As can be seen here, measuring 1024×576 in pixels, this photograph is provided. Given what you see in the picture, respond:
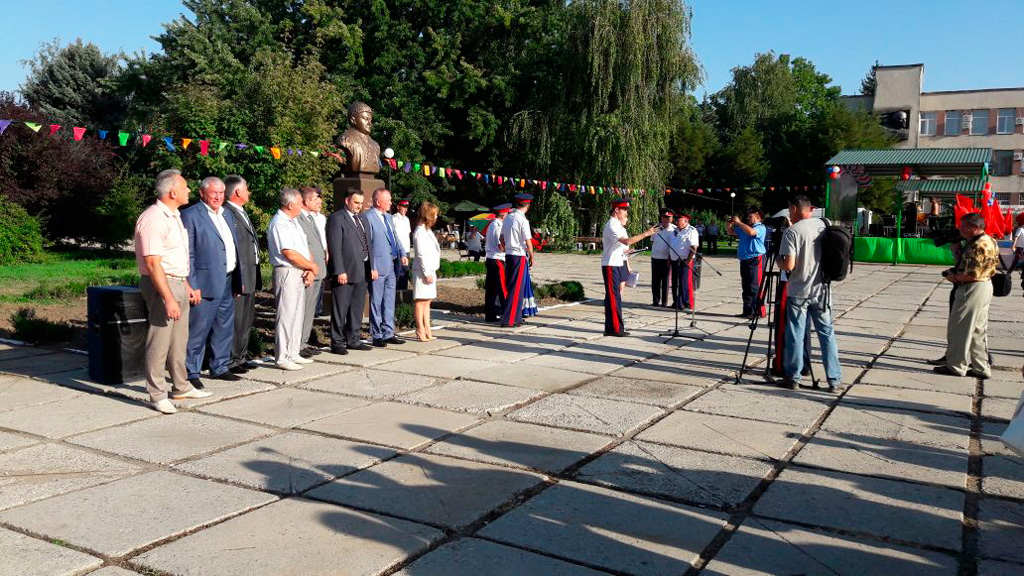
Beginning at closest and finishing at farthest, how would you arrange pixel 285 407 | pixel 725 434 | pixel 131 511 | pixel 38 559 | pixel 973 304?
pixel 38 559, pixel 131 511, pixel 725 434, pixel 285 407, pixel 973 304

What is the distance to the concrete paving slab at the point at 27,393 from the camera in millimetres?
6129

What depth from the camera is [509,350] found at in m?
8.94

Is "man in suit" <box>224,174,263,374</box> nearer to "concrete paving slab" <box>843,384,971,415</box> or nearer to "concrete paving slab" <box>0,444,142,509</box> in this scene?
"concrete paving slab" <box>0,444,142,509</box>

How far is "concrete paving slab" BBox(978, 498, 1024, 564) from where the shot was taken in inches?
142

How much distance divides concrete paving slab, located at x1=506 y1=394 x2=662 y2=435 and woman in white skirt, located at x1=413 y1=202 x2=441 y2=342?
310cm

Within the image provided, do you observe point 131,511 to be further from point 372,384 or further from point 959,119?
point 959,119

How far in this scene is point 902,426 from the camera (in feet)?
19.0

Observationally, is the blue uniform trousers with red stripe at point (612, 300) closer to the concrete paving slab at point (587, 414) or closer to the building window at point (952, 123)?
the concrete paving slab at point (587, 414)

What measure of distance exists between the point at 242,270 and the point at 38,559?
406cm

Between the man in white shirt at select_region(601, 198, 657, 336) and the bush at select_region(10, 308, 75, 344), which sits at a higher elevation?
the man in white shirt at select_region(601, 198, 657, 336)

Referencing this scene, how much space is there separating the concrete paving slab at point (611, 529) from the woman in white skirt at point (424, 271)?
515 cm

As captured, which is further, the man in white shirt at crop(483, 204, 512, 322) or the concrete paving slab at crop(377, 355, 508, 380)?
the man in white shirt at crop(483, 204, 512, 322)

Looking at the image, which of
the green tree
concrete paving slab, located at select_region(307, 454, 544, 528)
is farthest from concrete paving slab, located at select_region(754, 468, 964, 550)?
the green tree

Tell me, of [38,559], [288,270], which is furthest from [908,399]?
[38,559]
